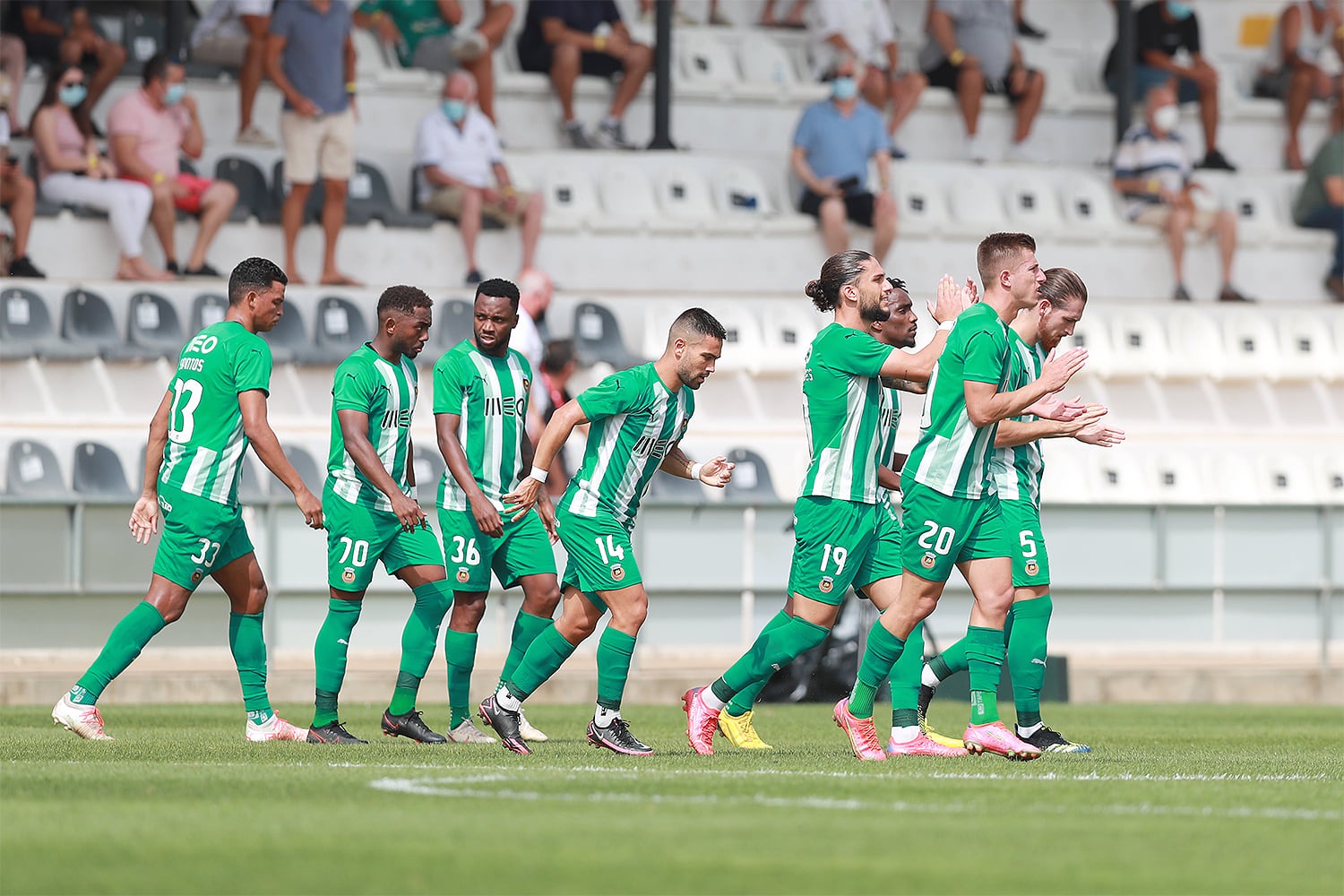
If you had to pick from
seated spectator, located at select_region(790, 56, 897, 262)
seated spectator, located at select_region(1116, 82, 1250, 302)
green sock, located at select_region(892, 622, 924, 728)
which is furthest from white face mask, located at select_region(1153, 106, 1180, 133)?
green sock, located at select_region(892, 622, 924, 728)

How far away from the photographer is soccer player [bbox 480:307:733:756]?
29.7 ft

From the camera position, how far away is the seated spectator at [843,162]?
20.0 meters

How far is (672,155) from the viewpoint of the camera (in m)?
20.8

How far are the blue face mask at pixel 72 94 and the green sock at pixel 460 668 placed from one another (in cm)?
943

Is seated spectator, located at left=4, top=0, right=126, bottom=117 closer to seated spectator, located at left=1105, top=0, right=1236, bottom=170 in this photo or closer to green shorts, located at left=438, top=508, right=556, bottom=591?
green shorts, located at left=438, top=508, right=556, bottom=591

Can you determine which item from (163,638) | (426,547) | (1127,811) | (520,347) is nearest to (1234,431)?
(520,347)

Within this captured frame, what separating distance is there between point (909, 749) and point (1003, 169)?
1411 centimetres

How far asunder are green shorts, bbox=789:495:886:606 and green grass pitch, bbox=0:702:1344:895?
730mm

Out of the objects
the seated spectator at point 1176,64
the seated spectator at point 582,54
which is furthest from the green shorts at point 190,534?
the seated spectator at point 1176,64

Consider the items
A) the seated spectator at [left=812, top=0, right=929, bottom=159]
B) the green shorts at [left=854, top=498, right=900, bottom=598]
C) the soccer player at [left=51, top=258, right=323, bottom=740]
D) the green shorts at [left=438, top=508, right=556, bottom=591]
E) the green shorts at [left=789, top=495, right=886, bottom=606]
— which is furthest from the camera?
the seated spectator at [left=812, top=0, right=929, bottom=159]

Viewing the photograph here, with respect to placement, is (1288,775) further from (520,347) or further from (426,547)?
(520,347)

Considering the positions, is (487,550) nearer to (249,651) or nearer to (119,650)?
(249,651)

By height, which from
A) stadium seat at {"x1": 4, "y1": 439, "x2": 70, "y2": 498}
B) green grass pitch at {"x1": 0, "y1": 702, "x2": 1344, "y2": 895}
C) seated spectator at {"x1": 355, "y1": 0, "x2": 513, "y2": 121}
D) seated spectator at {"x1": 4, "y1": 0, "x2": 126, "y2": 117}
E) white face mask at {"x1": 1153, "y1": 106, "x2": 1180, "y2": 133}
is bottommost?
green grass pitch at {"x1": 0, "y1": 702, "x2": 1344, "y2": 895}

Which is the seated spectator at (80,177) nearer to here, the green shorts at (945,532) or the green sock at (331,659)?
the green sock at (331,659)
